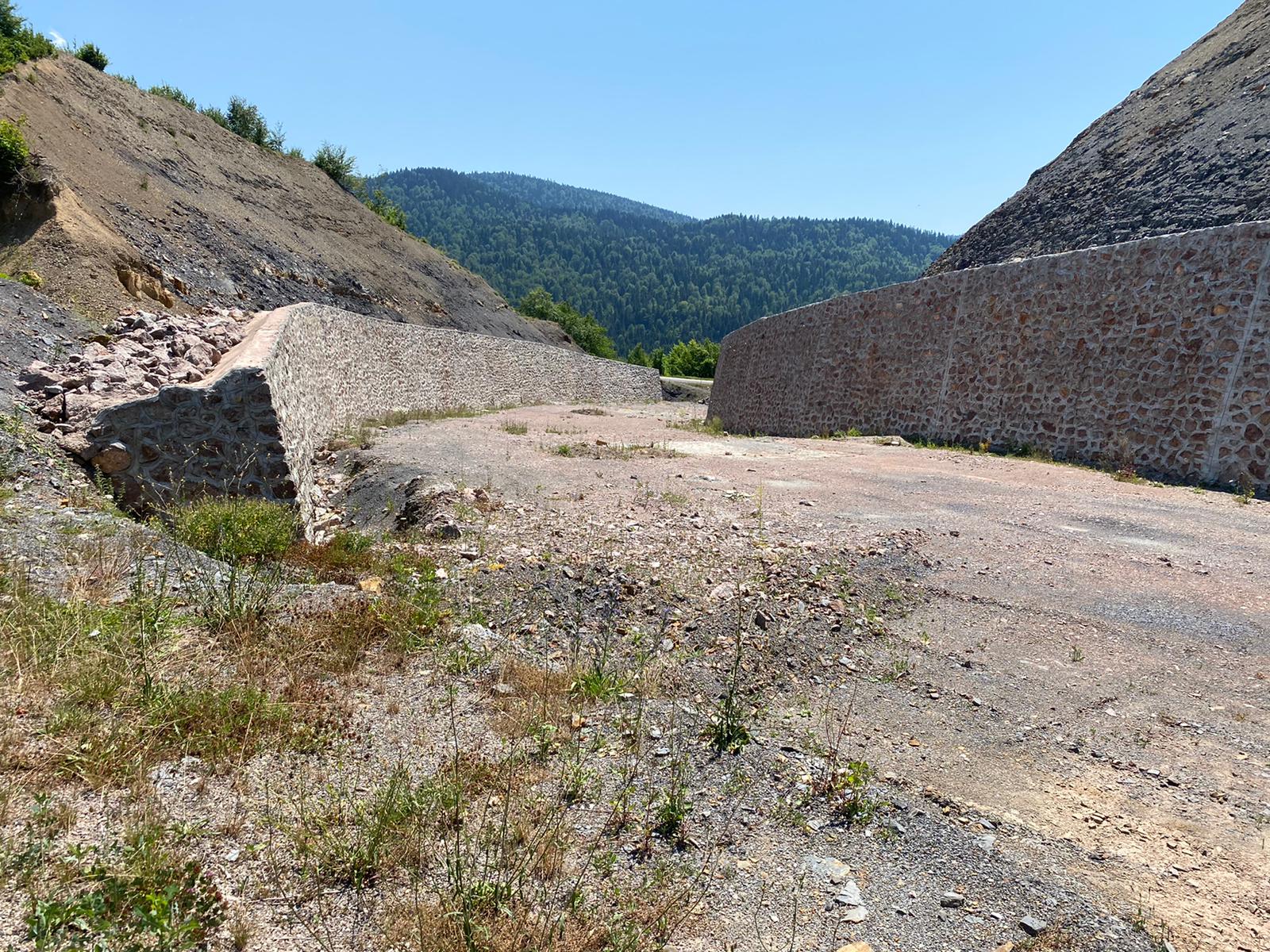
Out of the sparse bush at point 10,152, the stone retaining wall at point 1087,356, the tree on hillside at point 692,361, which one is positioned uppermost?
the tree on hillside at point 692,361

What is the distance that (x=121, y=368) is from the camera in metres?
8.17

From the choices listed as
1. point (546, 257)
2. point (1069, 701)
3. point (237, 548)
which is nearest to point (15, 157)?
point (237, 548)

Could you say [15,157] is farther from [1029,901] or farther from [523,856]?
[1029,901]

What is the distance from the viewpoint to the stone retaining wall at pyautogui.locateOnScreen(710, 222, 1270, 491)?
903cm

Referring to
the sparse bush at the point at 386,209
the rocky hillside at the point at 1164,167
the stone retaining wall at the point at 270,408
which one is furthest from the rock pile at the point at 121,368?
the sparse bush at the point at 386,209

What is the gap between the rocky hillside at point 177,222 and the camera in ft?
36.3

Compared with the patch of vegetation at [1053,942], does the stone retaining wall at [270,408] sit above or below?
above

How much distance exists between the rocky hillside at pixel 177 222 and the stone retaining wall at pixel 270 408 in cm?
254

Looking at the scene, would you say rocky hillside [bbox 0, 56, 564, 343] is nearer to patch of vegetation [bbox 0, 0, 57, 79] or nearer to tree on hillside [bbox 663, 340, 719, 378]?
patch of vegetation [bbox 0, 0, 57, 79]

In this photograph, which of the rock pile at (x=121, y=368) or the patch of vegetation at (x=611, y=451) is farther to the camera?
the patch of vegetation at (x=611, y=451)

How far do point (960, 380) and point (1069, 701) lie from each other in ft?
35.3

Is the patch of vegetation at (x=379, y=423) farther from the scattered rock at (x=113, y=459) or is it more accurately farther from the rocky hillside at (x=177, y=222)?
the scattered rock at (x=113, y=459)

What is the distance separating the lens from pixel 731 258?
159 meters

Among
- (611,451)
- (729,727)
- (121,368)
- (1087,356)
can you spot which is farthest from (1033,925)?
(1087,356)
